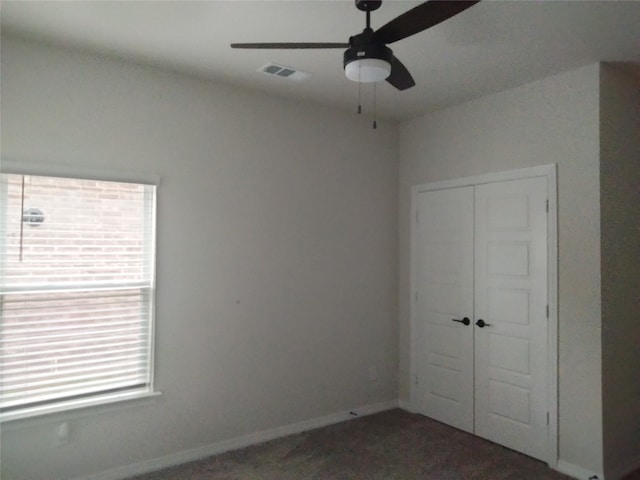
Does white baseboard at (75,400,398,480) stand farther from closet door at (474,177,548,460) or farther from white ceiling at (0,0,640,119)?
white ceiling at (0,0,640,119)

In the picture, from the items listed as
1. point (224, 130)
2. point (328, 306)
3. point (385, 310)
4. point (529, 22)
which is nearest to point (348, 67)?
point (529, 22)

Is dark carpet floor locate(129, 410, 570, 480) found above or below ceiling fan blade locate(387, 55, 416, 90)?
below

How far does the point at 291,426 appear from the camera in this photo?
389 centimetres

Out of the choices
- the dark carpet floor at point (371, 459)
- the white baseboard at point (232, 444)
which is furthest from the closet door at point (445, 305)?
the white baseboard at point (232, 444)

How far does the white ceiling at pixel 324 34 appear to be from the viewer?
2.48 meters

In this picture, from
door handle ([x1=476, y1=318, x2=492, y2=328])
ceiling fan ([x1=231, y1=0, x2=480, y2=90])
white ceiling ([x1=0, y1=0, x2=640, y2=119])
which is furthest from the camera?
door handle ([x1=476, y1=318, x2=492, y2=328])

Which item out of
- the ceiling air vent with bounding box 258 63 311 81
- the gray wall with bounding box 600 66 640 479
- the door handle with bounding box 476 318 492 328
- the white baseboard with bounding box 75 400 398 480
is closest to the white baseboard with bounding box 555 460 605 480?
the gray wall with bounding box 600 66 640 479

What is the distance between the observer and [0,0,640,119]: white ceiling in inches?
97.7

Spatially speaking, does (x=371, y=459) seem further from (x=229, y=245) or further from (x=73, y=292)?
(x=73, y=292)

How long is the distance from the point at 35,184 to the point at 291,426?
272 centimetres

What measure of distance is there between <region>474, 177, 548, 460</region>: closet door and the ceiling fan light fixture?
6.47 ft

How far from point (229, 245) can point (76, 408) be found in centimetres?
152

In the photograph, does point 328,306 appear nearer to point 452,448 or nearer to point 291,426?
point 291,426

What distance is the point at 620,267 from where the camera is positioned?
10.7 ft
